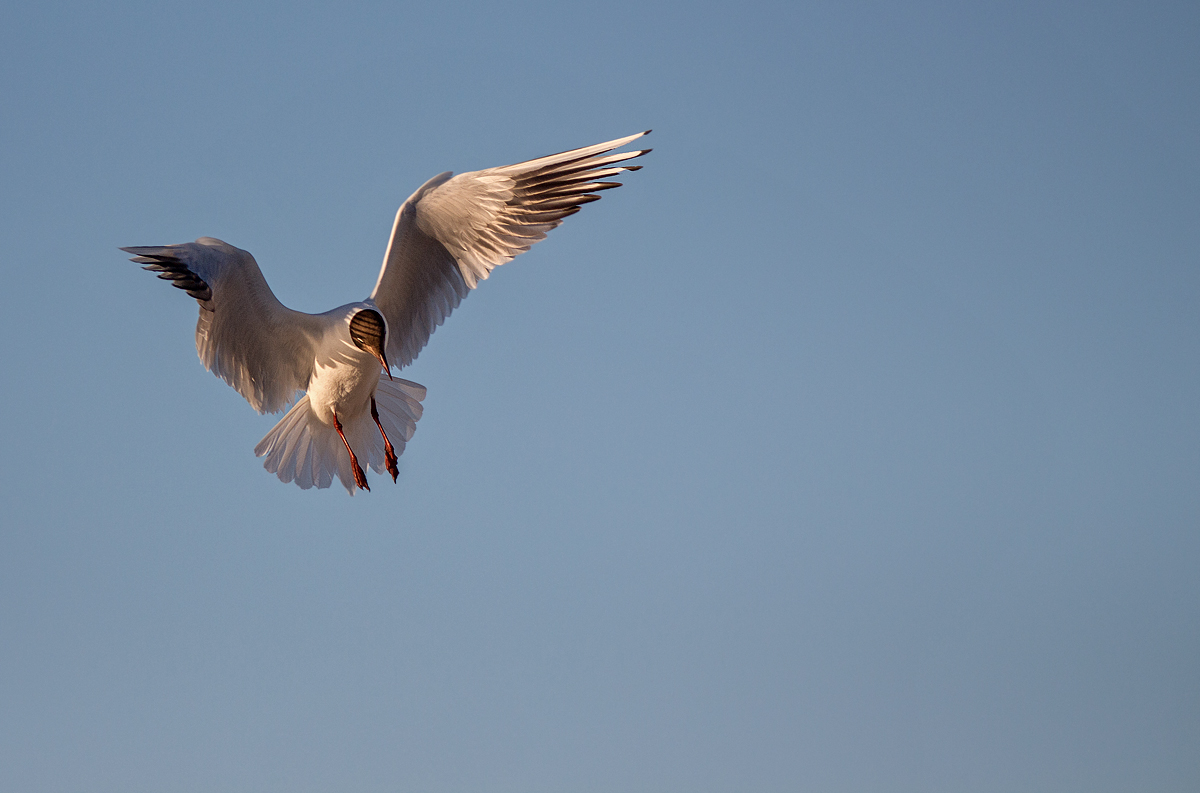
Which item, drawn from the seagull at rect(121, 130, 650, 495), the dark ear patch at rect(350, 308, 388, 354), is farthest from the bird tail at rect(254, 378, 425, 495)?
the dark ear patch at rect(350, 308, 388, 354)

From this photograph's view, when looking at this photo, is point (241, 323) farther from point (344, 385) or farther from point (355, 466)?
point (355, 466)

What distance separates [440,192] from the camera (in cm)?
694

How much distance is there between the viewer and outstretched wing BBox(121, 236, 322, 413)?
624cm

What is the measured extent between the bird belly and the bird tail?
154 millimetres

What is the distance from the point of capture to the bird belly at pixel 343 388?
686 centimetres

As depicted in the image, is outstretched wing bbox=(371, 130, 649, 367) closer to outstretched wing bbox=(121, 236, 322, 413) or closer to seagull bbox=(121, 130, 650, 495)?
seagull bbox=(121, 130, 650, 495)

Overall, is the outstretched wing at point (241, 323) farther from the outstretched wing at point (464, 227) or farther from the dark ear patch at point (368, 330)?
the outstretched wing at point (464, 227)

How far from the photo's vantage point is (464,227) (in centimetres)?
713

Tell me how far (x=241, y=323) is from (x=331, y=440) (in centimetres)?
107

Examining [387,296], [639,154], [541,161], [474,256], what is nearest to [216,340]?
[387,296]

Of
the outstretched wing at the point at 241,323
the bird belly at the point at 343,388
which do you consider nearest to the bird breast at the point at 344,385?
the bird belly at the point at 343,388

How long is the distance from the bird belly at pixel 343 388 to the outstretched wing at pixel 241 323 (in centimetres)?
13

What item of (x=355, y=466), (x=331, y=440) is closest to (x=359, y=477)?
(x=355, y=466)

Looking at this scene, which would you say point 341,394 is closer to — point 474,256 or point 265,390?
point 265,390
